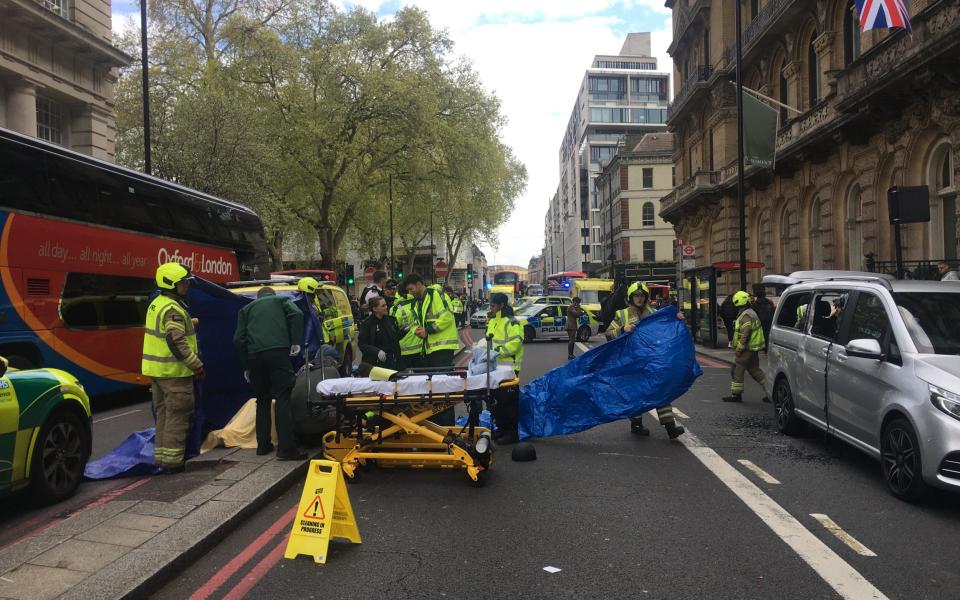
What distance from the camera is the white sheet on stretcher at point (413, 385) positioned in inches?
236

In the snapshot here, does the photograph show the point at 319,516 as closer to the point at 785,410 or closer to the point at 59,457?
the point at 59,457

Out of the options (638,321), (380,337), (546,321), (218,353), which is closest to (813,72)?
(546,321)

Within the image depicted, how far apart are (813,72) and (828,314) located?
21.1m

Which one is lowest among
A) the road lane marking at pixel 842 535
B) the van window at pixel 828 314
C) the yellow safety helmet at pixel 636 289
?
the road lane marking at pixel 842 535

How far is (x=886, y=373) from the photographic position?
19.5ft

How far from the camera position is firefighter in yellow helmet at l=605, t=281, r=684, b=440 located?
8.09m

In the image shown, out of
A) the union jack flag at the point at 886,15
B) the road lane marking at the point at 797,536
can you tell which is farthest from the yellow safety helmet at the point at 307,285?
the union jack flag at the point at 886,15

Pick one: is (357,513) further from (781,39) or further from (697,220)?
(697,220)

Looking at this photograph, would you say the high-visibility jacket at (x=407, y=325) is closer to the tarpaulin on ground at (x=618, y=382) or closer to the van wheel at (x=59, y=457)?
the tarpaulin on ground at (x=618, y=382)

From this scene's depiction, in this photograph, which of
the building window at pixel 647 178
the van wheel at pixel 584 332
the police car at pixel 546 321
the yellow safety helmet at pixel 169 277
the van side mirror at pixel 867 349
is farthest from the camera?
the building window at pixel 647 178

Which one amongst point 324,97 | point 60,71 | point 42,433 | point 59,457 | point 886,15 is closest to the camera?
point 42,433

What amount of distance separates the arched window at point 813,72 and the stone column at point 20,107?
80.9 feet

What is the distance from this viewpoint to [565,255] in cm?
13050

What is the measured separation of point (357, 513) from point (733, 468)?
11.7ft
